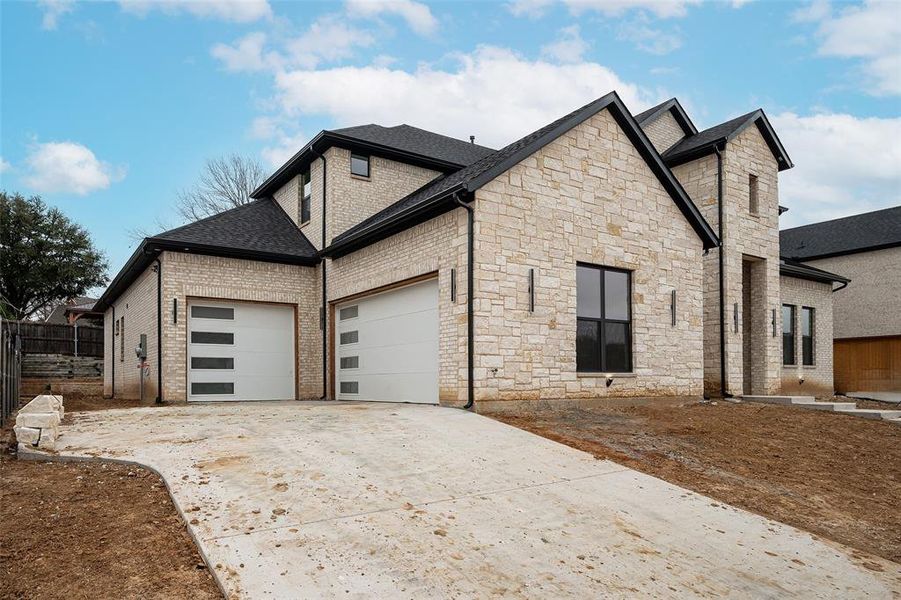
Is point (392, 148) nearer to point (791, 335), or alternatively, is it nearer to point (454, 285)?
point (454, 285)

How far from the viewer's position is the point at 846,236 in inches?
992

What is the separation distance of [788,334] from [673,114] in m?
7.47

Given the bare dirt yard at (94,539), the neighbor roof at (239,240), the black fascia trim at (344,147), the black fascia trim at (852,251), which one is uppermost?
the black fascia trim at (344,147)


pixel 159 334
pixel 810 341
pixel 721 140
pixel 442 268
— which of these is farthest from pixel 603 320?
pixel 810 341

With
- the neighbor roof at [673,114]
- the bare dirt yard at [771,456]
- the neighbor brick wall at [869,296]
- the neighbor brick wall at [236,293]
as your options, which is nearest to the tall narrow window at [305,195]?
the neighbor brick wall at [236,293]

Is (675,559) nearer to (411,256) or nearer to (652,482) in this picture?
(652,482)

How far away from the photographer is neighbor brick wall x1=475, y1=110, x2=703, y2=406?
10312mm

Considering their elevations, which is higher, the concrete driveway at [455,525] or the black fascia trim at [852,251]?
the black fascia trim at [852,251]

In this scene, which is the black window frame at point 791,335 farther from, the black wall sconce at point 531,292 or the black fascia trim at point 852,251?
the black wall sconce at point 531,292

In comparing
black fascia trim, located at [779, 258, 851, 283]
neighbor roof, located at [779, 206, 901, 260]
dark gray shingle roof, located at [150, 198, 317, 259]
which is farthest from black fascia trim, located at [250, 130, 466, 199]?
neighbor roof, located at [779, 206, 901, 260]

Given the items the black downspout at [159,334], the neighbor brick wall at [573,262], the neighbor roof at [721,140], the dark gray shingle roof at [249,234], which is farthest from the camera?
the neighbor roof at [721,140]

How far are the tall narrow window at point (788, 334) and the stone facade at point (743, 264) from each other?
87.1 inches

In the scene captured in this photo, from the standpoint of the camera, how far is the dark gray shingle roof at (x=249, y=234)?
1430cm

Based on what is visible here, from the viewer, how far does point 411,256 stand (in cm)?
1189
